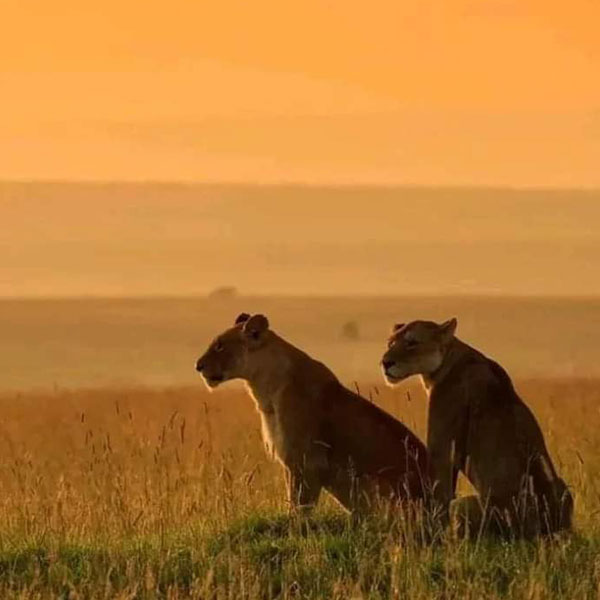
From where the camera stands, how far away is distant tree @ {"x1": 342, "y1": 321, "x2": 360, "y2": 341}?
82800mm

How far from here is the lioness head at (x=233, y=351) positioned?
1591 centimetres

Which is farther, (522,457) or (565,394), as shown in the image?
(565,394)

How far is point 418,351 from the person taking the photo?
1459 centimetres

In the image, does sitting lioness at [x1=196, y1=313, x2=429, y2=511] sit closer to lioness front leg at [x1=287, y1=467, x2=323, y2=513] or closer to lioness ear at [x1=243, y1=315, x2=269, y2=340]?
lioness front leg at [x1=287, y1=467, x2=323, y2=513]

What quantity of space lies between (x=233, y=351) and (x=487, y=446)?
2.41 metres

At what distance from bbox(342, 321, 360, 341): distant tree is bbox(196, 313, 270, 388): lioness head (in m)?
66.2

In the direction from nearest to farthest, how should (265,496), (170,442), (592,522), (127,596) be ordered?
(127,596), (592,522), (265,496), (170,442)

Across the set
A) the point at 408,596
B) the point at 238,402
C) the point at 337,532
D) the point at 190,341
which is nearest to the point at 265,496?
the point at 337,532

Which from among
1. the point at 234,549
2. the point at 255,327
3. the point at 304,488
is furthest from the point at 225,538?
the point at 255,327

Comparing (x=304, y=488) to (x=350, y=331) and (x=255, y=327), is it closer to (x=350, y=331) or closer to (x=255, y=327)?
(x=255, y=327)

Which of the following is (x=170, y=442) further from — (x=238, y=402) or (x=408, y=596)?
(x=408, y=596)

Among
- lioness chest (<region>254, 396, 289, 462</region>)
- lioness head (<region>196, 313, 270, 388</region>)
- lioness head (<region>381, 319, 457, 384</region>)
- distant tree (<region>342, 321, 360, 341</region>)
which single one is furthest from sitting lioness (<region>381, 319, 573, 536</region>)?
distant tree (<region>342, 321, 360, 341</region>)

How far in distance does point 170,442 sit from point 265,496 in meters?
7.53

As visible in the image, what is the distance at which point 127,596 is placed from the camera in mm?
12883
